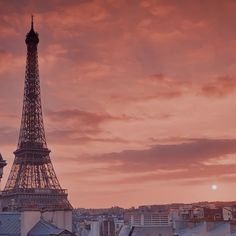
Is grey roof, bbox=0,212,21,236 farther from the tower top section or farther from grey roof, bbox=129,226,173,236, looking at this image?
the tower top section

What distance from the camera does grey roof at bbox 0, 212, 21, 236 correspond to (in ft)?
156

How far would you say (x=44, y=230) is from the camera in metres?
42.3

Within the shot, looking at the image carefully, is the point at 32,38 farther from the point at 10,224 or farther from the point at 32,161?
the point at 10,224

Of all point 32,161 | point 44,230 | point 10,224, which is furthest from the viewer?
point 32,161

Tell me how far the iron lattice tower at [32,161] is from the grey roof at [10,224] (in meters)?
43.9

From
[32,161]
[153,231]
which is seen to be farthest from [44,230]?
[32,161]

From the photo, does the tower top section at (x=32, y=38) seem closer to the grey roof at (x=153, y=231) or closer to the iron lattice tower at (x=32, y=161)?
the iron lattice tower at (x=32, y=161)

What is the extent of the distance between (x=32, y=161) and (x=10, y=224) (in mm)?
54985

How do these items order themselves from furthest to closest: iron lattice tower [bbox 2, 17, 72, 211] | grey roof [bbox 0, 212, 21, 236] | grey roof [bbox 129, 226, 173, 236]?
iron lattice tower [bbox 2, 17, 72, 211] → grey roof [bbox 129, 226, 173, 236] → grey roof [bbox 0, 212, 21, 236]

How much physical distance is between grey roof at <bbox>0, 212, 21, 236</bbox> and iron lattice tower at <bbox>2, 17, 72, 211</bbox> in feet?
144

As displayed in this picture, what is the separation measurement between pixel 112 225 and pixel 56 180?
1275cm

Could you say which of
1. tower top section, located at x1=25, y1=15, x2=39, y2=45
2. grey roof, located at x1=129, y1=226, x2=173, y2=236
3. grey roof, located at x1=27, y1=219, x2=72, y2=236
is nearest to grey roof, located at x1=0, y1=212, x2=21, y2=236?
grey roof, located at x1=27, y1=219, x2=72, y2=236

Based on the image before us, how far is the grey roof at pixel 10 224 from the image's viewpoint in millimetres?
47472

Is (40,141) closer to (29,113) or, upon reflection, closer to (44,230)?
(29,113)
